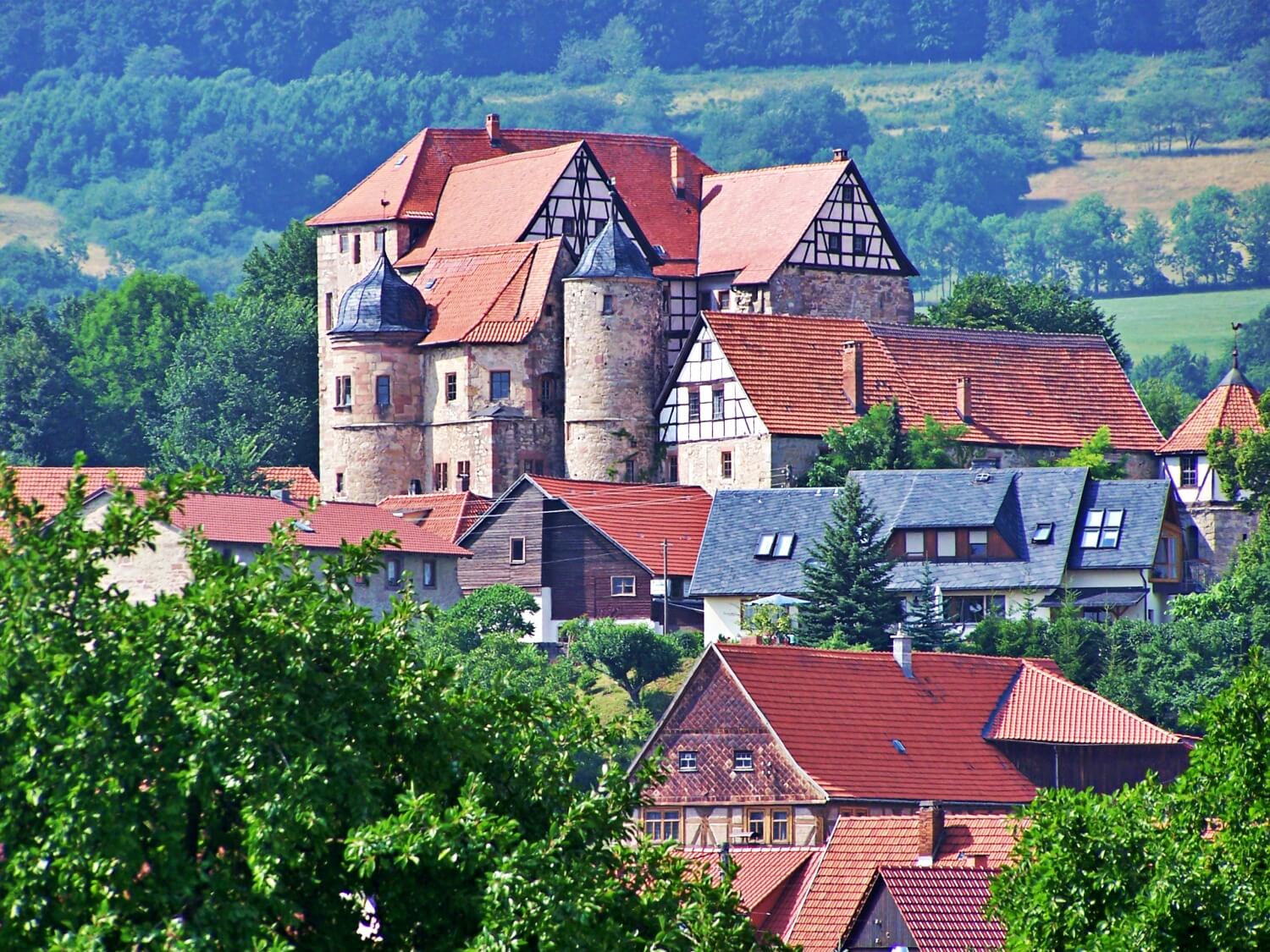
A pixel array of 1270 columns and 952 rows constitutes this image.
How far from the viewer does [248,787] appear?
75.8 feet

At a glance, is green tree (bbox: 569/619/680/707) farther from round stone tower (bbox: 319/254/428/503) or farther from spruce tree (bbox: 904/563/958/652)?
round stone tower (bbox: 319/254/428/503)

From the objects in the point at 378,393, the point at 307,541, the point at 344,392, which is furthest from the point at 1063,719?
the point at 344,392

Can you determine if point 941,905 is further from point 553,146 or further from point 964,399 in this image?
point 553,146

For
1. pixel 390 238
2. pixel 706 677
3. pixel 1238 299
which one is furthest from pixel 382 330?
pixel 1238 299

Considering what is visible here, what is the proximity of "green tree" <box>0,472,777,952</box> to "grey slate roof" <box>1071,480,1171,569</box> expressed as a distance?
48.2 metres

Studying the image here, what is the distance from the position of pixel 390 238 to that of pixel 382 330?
6706 mm

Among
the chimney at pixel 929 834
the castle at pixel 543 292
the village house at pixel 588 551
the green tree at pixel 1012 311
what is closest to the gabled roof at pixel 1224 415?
the castle at pixel 543 292

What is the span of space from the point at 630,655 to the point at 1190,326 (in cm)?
12515

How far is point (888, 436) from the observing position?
78.6 meters

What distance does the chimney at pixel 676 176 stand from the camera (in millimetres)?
96625

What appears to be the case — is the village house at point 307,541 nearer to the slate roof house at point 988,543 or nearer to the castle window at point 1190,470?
the slate roof house at point 988,543

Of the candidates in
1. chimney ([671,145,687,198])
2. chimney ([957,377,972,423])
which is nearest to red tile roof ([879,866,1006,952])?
chimney ([957,377,972,423])

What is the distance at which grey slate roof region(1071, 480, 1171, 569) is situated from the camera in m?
72.2

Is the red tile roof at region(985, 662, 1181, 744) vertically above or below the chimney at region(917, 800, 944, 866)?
above
